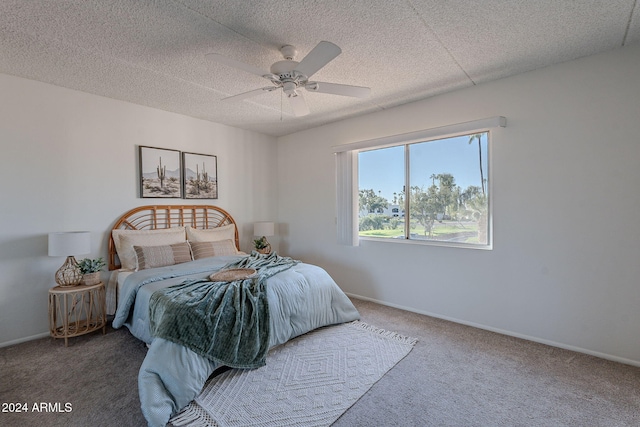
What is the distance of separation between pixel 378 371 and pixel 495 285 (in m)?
1.58

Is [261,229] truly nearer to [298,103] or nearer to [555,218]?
[298,103]

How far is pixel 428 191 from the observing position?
11.5ft

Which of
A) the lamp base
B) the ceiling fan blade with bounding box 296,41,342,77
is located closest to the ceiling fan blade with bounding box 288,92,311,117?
the ceiling fan blade with bounding box 296,41,342,77

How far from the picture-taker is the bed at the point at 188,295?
1.86 metres

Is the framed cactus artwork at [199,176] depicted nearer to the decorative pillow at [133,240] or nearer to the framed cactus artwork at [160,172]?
the framed cactus artwork at [160,172]

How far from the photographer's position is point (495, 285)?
2938 millimetres

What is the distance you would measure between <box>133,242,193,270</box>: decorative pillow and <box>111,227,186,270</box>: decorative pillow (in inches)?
5.4

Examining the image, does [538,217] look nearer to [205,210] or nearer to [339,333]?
[339,333]

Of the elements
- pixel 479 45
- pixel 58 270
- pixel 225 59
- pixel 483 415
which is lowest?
pixel 483 415

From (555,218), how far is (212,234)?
382 centimetres

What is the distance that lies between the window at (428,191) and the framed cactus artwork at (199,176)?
2.12m

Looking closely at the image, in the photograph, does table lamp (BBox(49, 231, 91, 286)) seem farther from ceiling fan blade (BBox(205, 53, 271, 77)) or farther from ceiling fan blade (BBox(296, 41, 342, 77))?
ceiling fan blade (BBox(296, 41, 342, 77))

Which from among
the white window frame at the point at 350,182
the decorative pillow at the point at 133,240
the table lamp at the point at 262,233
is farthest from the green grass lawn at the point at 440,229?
the decorative pillow at the point at 133,240

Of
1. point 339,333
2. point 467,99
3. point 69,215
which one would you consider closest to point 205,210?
point 69,215
